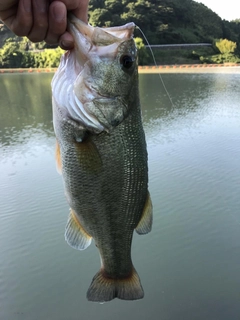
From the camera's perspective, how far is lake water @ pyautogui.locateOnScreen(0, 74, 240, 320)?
3.75 metres

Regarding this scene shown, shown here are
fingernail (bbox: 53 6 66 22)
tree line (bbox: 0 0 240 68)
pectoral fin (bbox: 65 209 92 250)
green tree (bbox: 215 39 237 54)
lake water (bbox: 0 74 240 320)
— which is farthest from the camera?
green tree (bbox: 215 39 237 54)

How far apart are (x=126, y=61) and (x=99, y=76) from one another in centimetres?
12

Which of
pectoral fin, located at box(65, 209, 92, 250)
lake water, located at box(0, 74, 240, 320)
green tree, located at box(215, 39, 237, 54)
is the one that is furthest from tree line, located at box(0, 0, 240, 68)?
pectoral fin, located at box(65, 209, 92, 250)

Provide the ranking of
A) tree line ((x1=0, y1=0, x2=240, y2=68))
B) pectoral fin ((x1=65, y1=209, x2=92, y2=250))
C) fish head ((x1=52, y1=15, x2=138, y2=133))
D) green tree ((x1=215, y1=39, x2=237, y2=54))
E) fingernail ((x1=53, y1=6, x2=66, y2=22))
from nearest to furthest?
fingernail ((x1=53, y1=6, x2=66, y2=22)) → fish head ((x1=52, y1=15, x2=138, y2=133)) → pectoral fin ((x1=65, y1=209, x2=92, y2=250)) → tree line ((x1=0, y1=0, x2=240, y2=68)) → green tree ((x1=215, y1=39, x2=237, y2=54))

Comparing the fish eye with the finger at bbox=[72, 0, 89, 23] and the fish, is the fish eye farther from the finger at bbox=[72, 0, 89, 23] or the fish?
the finger at bbox=[72, 0, 89, 23]

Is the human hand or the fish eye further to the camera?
the fish eye

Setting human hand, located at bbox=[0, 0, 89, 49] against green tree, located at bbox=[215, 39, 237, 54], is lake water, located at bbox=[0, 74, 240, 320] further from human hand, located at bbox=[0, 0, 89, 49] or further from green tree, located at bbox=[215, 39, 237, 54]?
green tree, located at bbox=[215, 39, 237, 54]

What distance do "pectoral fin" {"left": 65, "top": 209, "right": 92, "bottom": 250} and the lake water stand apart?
240cm

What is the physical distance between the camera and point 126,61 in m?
1.30

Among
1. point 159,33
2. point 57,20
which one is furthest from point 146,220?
point 159,33

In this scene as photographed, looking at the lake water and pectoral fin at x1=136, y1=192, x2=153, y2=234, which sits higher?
pectoral fin at x1=136, y1=192, x2=153, y2=234

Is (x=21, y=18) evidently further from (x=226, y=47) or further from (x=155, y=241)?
(x=226, y=47)

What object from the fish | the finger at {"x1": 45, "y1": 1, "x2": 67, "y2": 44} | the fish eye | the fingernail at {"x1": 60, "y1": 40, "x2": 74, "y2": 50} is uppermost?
the finger at {"x1": 45, "y1": 1, "x2": 67, "y2": 44}

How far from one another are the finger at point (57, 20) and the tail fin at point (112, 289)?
1115mm
